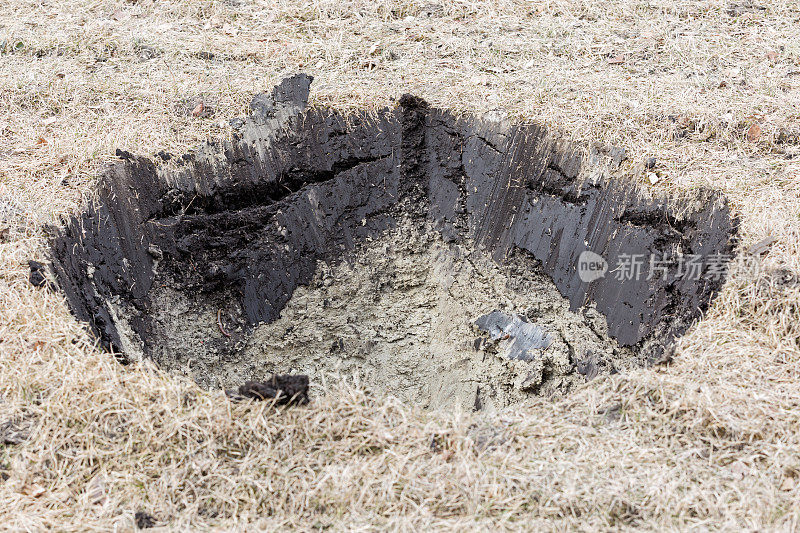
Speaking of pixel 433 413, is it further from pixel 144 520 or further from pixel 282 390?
pixel 144 520

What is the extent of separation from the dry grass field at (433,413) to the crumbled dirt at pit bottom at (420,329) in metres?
1.10

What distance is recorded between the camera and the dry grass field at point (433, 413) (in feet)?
7.37

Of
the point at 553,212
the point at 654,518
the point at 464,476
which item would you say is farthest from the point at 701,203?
the point at 464,476

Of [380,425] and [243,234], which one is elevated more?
[243,234]

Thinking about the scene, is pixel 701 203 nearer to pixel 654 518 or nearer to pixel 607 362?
pixel 607 362

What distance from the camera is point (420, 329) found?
15.8 feet

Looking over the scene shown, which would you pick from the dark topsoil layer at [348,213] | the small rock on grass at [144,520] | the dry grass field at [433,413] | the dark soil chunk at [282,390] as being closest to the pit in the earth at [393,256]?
the dark topsoil layer at [348,213]

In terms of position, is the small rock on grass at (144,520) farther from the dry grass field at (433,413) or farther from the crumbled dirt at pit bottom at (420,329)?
the crumbled dirt at pit bottom at (420,329)

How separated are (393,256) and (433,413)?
7.67 feet

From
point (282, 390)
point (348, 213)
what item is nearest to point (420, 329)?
point (348, 213)

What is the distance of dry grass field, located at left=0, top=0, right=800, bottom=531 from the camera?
2246 mm

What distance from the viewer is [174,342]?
4.04m

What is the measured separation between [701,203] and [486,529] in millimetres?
2413

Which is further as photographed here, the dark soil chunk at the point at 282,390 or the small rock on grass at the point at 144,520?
the dark soil chunk at the point at 282,390
